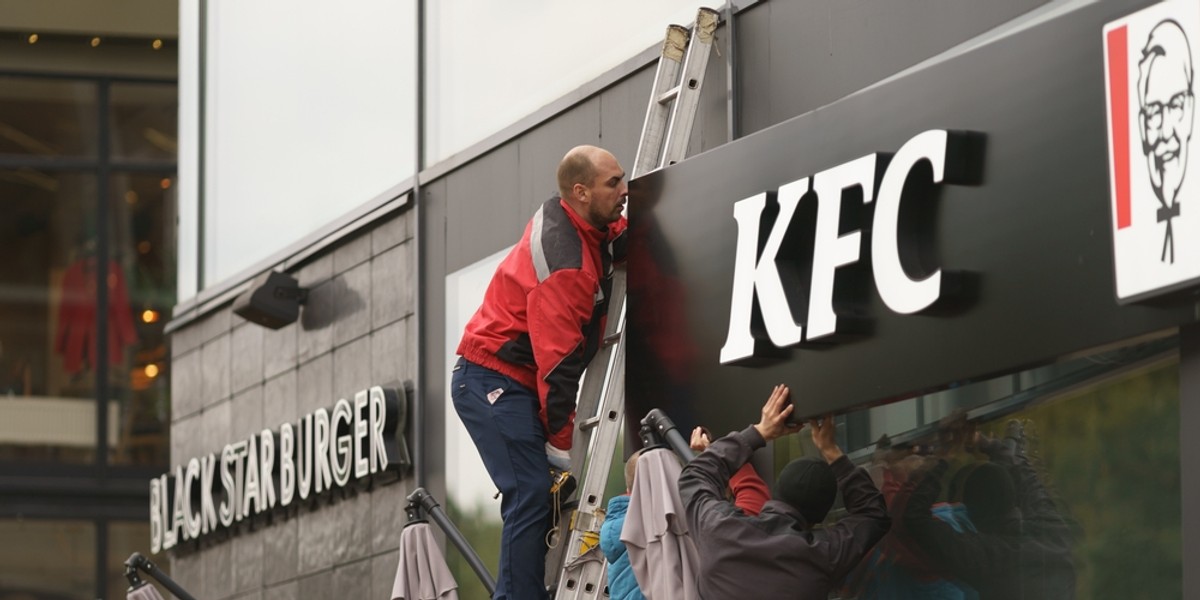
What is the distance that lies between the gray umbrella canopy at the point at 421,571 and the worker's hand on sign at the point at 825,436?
9.35 feet

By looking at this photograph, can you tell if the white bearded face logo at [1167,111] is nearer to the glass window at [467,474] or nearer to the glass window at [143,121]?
the glass window at [467,474]

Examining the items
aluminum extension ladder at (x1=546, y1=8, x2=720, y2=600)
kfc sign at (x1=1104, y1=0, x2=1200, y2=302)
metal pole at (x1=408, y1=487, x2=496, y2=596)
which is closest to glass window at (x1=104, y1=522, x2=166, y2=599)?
metal pole at (x1=408, y1=487, x2=496, y2=596)

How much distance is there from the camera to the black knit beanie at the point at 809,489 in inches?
278

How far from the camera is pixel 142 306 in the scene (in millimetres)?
25062

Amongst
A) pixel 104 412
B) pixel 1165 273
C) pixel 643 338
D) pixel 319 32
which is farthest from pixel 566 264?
pixel 104 412

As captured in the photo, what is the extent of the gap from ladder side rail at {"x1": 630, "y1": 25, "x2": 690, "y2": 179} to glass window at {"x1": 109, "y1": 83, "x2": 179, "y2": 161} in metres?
17.4

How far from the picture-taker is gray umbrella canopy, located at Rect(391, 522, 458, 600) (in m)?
9.62

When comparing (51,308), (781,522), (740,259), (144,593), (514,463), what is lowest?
(144,593)

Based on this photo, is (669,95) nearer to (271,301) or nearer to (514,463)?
(514,463)

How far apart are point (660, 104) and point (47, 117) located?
17.9 m

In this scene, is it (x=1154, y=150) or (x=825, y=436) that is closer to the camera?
(x=1154, y=150)

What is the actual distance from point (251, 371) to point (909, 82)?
8290mm

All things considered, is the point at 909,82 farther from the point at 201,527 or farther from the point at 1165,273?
the point at 201,527

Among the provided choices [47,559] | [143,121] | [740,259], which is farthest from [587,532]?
[143,121]
